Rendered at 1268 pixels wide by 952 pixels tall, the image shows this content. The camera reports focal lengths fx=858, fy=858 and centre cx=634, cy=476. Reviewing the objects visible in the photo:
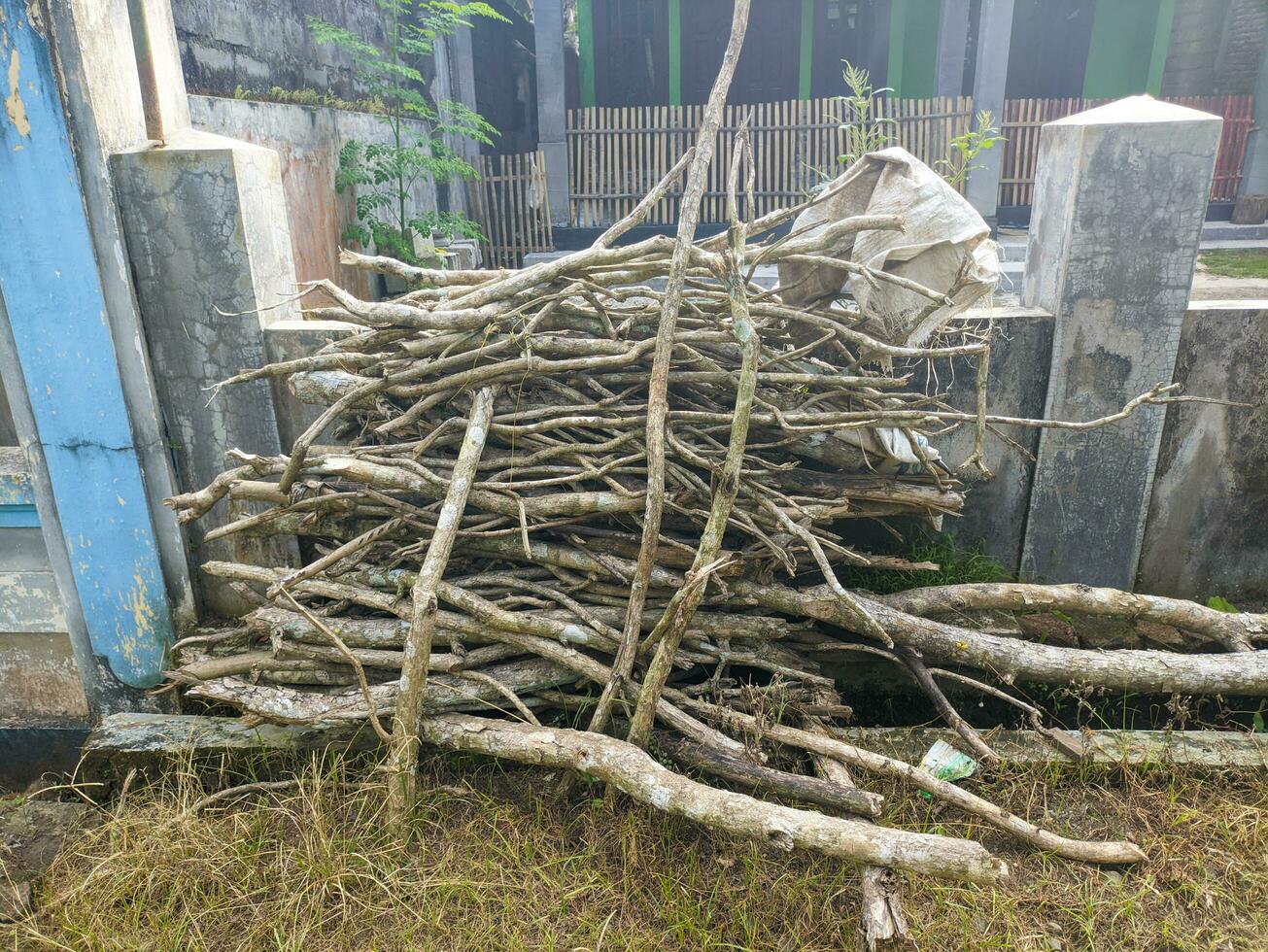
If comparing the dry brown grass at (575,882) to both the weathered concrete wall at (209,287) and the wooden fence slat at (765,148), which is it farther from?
the wooden fence slat at (765,148)

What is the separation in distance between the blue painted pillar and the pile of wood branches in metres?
0.55

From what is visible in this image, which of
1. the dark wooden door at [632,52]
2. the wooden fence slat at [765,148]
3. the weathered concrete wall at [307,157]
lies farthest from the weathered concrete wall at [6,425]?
the dark wooden door at [632,52]

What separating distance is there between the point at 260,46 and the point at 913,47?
9677mm

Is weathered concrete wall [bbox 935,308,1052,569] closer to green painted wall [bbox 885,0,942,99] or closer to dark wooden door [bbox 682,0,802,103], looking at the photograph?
green painted wall [bbox 885,0,942,99]

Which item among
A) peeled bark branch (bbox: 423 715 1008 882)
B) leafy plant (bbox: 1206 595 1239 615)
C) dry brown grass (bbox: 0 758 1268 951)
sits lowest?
dry brown grass (bbox: 0 758 1268 951)

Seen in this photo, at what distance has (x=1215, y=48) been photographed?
→ 12.1m

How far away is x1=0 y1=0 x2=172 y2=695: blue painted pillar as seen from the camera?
10.1ft

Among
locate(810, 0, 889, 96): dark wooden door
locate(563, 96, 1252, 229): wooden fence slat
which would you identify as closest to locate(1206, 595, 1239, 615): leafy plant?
locate(563, 96, 1252, 229): wooden fence slat

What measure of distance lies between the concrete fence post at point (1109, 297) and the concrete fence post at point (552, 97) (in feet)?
26.8

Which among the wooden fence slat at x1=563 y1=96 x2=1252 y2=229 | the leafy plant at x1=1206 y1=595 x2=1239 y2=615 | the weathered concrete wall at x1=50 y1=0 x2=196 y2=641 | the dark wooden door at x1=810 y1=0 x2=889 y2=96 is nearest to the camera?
the weathered concrete wall at x1=50 y1=0 x2=196 y2=641

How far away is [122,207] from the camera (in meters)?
3.33

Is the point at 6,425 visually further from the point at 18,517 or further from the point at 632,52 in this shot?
the point at 632,52

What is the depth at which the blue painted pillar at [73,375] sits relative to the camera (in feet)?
10.1

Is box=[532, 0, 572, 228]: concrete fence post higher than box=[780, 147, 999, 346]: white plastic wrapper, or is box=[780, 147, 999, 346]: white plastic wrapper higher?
box=[532, 0, 572, 228]: concrete fence post
